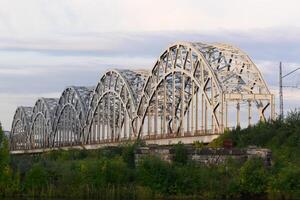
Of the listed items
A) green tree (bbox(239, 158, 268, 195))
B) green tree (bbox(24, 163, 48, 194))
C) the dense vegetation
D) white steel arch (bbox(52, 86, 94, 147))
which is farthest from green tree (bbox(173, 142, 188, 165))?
white steel arch (bbox(52, 86, 94, 147))

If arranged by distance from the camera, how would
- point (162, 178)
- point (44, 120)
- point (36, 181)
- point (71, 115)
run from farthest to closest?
1. point (44, 120)
2. point (71, 115)
3. point (36, 181)
4. point (162, 178)

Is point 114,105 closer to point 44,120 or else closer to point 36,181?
point 44,120

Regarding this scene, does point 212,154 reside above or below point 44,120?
below

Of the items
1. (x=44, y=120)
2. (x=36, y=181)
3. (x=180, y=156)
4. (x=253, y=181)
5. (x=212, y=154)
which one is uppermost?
(x=44, y=120)

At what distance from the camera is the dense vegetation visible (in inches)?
2549

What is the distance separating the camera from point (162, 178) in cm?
6706

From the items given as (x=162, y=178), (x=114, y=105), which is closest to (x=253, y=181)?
(x=162, y=178)

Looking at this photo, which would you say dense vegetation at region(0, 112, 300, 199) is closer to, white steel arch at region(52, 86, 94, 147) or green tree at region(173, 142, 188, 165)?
green tree at region(173, 142, 188, 165)

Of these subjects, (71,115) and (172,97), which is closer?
(172,97)

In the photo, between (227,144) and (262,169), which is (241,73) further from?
(262,169)

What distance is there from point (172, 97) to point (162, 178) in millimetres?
45688

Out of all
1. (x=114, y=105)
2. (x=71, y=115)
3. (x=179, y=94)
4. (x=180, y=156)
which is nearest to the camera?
(x=180, y=156)

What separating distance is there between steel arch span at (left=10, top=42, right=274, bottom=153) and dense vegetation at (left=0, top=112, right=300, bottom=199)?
55.1 ft

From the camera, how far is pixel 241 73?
9756cm
